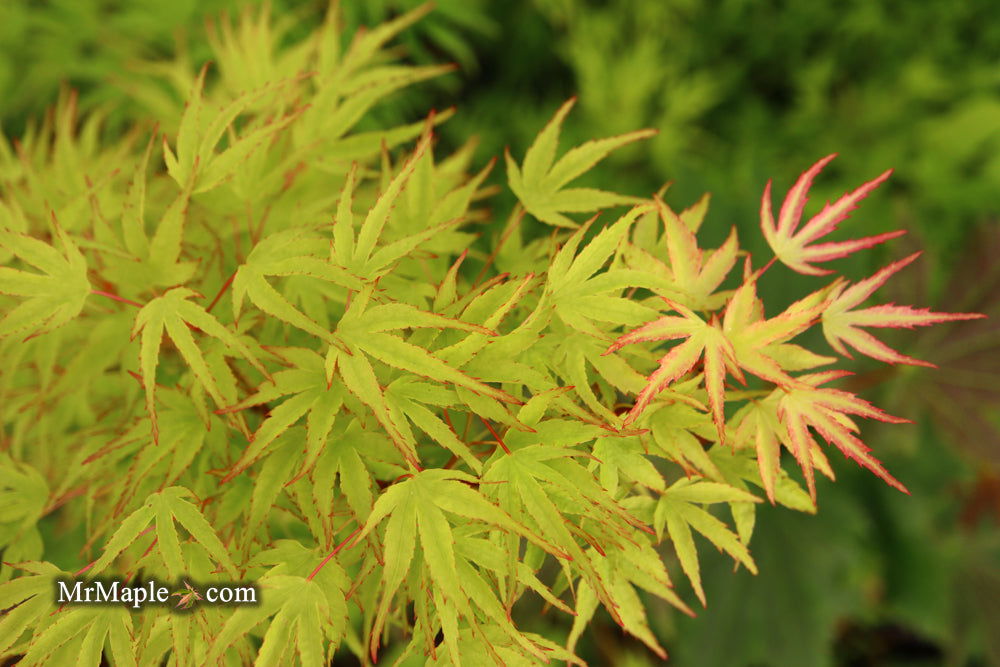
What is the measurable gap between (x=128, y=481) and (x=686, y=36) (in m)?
1.50

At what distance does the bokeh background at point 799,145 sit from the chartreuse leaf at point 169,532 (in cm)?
55

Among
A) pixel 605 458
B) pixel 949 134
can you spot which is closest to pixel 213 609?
pixel 605 458

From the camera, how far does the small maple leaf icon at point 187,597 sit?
429 millimetres

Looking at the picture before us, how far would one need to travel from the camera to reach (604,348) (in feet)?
1.46

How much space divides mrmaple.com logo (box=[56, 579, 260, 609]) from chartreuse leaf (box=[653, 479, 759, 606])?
0.90 feet

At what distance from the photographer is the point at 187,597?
0.43 metres

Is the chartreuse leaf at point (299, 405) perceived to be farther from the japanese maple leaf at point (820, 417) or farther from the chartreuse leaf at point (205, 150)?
the japanese maple leaf at point (820, 417)

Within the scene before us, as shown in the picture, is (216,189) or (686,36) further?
(686,36)

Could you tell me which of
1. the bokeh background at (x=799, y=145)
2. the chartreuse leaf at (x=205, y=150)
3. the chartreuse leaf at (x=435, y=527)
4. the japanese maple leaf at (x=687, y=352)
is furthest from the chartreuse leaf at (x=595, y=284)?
the bokeh background at (x=799, y=145)

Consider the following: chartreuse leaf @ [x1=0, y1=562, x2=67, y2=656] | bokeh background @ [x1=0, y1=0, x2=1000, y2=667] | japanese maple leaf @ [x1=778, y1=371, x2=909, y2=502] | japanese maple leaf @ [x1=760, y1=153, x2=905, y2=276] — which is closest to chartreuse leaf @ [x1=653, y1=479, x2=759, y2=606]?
japanese maple leaf @ [x1=778, y1=371, x2=909, y2=502]

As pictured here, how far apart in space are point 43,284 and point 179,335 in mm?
99

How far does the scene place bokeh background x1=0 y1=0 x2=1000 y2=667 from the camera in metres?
0.99

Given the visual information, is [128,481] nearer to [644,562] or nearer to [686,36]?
[644,562]

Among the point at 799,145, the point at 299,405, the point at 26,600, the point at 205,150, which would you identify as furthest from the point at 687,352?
the point at 799,145
